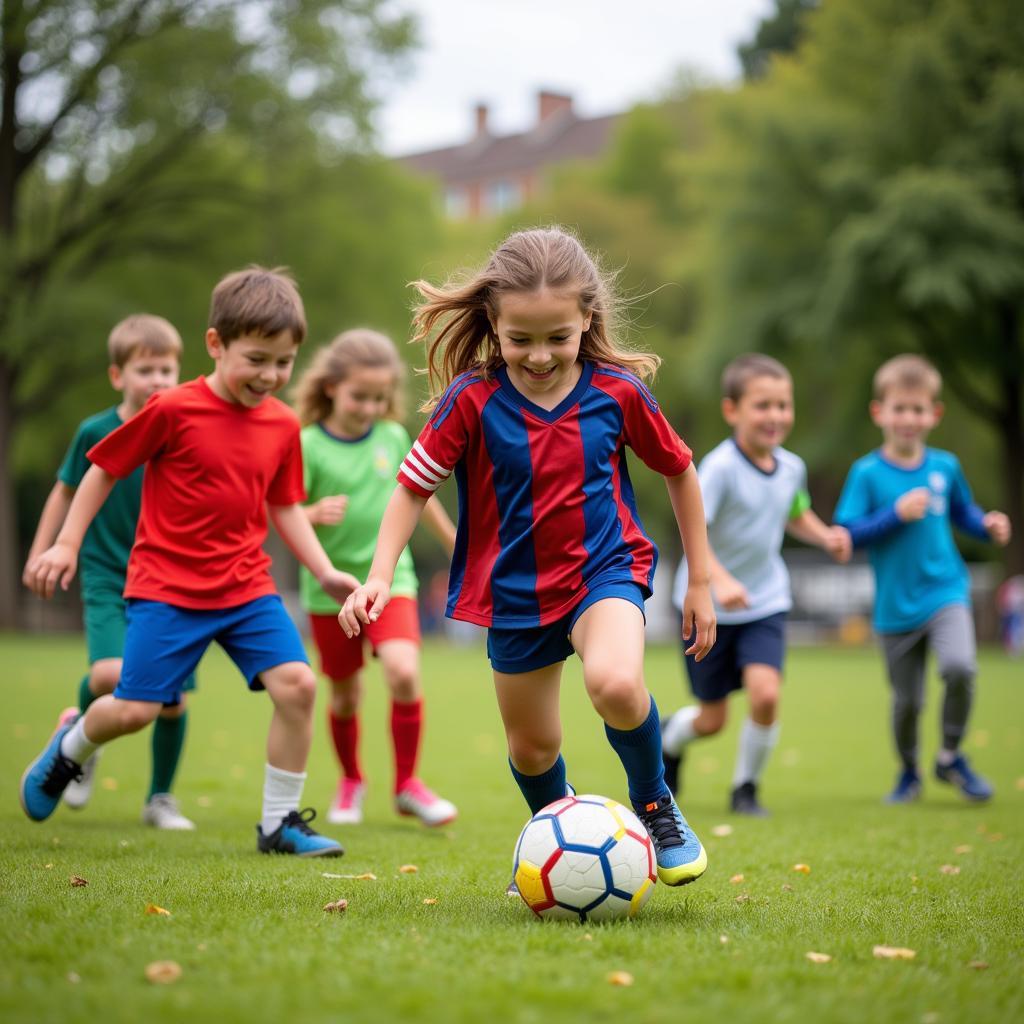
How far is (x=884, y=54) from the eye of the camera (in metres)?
29.3

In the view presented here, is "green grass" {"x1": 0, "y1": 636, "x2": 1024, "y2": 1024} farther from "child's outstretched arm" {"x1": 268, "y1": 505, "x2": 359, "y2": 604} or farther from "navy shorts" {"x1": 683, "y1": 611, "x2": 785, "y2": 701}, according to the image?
A: "child's outstretched arm" {"x1": 268, "y1": 505, "x2": 359, "y2": 604}

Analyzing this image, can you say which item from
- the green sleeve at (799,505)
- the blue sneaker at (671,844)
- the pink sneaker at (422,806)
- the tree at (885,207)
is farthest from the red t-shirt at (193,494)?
the tree at (885,207)

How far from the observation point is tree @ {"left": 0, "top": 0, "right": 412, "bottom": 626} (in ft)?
94.6

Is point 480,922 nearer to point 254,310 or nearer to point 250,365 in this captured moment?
point 250,365

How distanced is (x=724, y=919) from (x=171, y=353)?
3.80 metres

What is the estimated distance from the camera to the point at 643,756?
14.6ft

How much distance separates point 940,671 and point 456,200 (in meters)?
71.3

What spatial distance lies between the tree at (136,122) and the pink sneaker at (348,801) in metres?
23.5

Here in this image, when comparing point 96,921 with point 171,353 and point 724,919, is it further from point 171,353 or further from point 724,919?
point 171,353

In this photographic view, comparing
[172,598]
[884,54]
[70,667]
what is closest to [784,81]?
[884,54]

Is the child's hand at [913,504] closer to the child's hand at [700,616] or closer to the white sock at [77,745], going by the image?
the child's hand at [700,616]

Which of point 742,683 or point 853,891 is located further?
point 742,683

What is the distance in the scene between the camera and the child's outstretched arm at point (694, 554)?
4.71m

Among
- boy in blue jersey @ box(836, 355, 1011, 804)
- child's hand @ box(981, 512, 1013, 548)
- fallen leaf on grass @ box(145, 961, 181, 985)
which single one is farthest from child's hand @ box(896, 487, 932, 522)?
fallen leaf on grass @ box(145, 961, 181, 985)
